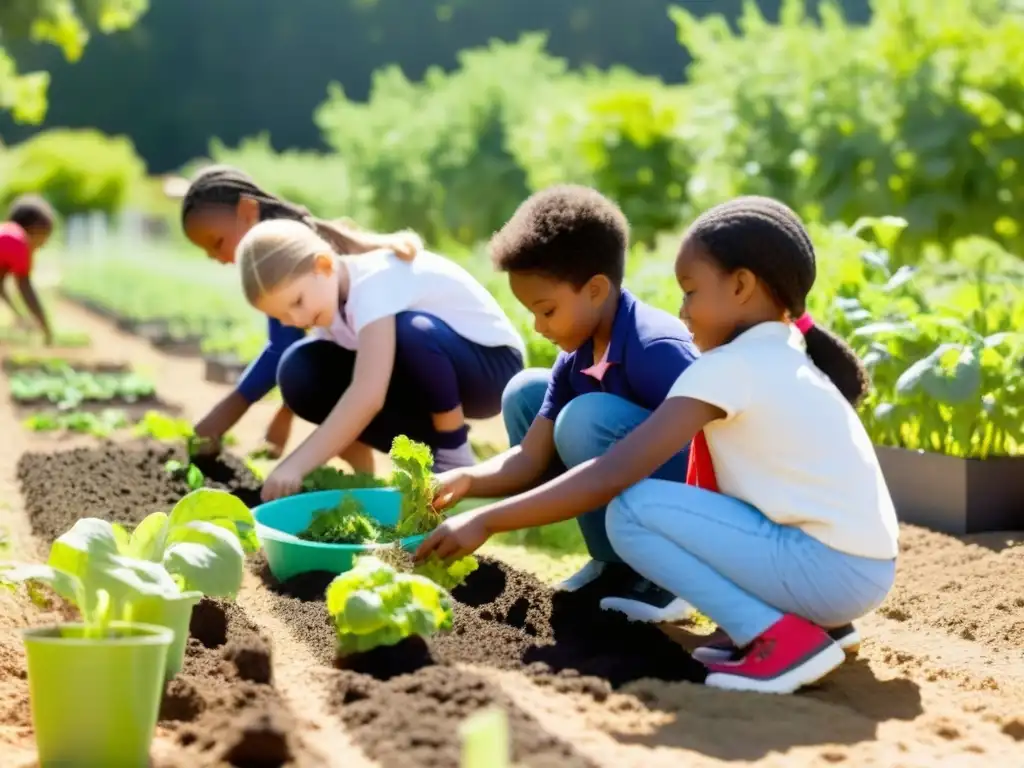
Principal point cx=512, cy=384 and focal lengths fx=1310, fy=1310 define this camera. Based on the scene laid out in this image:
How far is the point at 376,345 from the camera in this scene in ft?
Answer: 12.7

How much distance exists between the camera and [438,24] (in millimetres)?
44250

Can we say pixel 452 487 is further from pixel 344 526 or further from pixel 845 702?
pixel 845 702

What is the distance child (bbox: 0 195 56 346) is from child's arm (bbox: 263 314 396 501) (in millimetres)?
6703

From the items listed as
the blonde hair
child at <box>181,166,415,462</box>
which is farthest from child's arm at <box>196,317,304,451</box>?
the blonde hair

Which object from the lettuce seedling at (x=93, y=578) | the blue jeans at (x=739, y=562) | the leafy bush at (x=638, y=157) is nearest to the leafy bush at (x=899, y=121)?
the leafy bush at (x=638, y=157)

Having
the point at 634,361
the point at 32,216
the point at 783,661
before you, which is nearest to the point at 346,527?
the point at 634,361

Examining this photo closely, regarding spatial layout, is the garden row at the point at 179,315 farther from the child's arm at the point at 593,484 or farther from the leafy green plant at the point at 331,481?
the child's arm at the point at 593,484

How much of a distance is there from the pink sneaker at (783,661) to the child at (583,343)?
0.57m

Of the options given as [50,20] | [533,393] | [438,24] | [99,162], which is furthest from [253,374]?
[438,24]

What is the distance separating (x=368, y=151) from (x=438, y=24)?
2827cm

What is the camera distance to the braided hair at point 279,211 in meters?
4.25

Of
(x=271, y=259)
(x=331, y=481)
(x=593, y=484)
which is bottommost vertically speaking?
(x=331, y=481)

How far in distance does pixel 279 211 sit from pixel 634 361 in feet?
6.06

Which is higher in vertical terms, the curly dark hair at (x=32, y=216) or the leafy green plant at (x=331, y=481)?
the curly dark hair at (x=32, y=216)
